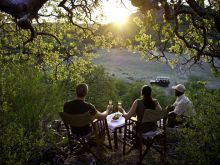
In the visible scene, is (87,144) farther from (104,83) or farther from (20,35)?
(104,83)

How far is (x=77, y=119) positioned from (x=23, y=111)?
3.26 feet

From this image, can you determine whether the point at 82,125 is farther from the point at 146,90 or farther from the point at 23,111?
the point at 146,90

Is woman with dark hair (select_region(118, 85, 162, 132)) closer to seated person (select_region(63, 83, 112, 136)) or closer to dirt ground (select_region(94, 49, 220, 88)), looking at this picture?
seated person (select_region(63, 83, 112, 136))

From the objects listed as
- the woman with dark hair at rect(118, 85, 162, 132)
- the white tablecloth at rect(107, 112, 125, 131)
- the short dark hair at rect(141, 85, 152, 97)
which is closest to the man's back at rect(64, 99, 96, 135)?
the woman with dark hair at rect(118, 85, 162, 132)

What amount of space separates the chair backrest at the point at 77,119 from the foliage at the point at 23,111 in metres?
0.24

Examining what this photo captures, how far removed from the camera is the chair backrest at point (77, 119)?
5.61m

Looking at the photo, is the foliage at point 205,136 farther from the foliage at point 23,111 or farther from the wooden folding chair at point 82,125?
the foliage at point 23,111

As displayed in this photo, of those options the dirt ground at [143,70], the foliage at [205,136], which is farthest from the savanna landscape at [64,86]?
the dirt ground at [143,70]

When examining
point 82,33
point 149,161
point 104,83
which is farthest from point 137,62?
point 149,161

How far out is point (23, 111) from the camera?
5.02 m

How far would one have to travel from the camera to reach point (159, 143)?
699cm

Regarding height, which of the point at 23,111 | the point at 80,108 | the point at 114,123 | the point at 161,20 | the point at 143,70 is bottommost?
the point at 143,70

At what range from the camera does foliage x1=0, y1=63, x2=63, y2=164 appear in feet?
12.8

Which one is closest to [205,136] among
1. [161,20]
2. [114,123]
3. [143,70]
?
[114,123]
